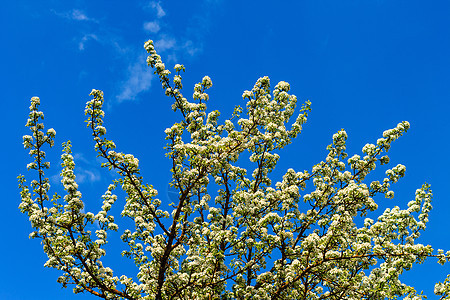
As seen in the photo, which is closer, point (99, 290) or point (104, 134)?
point (104, 134)

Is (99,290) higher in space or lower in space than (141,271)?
lower

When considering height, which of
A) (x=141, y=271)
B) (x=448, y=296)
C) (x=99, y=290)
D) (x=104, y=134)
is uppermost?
(x=104, y=134)

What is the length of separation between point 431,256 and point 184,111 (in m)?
12.1

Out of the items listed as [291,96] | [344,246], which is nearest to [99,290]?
[344,246]

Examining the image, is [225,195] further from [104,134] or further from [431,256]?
[431,256]

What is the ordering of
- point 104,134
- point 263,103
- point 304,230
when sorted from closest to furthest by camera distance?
1. point 104,134
2. point 304,230
3. point 263,103

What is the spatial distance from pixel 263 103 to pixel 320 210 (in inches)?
228

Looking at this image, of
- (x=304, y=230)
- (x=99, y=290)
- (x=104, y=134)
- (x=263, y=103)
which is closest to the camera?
(x=104, y=134)

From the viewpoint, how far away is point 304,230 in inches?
674

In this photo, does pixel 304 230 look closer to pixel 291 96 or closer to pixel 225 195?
pixel 225 195

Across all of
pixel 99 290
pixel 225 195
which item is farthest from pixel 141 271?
pixel 225 195

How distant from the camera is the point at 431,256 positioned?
13.2m

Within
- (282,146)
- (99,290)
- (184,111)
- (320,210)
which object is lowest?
(99,290)

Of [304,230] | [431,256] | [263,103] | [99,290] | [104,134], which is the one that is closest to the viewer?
[431,256]
